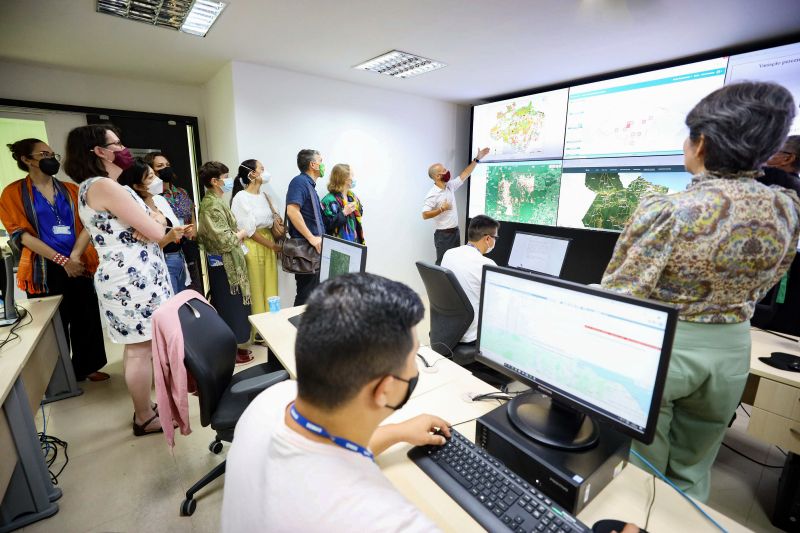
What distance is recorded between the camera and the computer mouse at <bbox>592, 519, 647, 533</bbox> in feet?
2.36

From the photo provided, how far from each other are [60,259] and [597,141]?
4391 millimetres

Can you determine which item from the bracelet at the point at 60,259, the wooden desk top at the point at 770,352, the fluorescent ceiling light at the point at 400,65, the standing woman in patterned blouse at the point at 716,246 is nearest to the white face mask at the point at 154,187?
the bracelet at the point at 60,259

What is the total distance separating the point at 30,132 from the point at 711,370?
16.0ft

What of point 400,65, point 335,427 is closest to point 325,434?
point 335,427

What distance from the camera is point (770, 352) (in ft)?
5.47

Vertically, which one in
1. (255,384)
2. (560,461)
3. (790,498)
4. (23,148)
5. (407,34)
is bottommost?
(790,498)

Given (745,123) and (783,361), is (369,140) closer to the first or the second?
(745,123)

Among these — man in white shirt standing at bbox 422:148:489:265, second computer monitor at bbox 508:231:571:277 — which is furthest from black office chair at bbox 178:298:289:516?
man in white shirt standing at bbox 422:148:489:265

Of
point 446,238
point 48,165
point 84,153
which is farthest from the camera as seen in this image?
point 446,238

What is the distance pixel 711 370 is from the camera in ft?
3.42

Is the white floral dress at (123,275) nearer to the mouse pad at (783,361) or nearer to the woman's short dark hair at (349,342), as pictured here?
the woman's short dark hair at (349,342)

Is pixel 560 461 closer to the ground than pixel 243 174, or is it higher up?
closer to the ground

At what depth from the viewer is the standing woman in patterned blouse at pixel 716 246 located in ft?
3.22

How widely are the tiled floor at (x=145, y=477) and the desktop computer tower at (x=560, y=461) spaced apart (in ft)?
4.52
